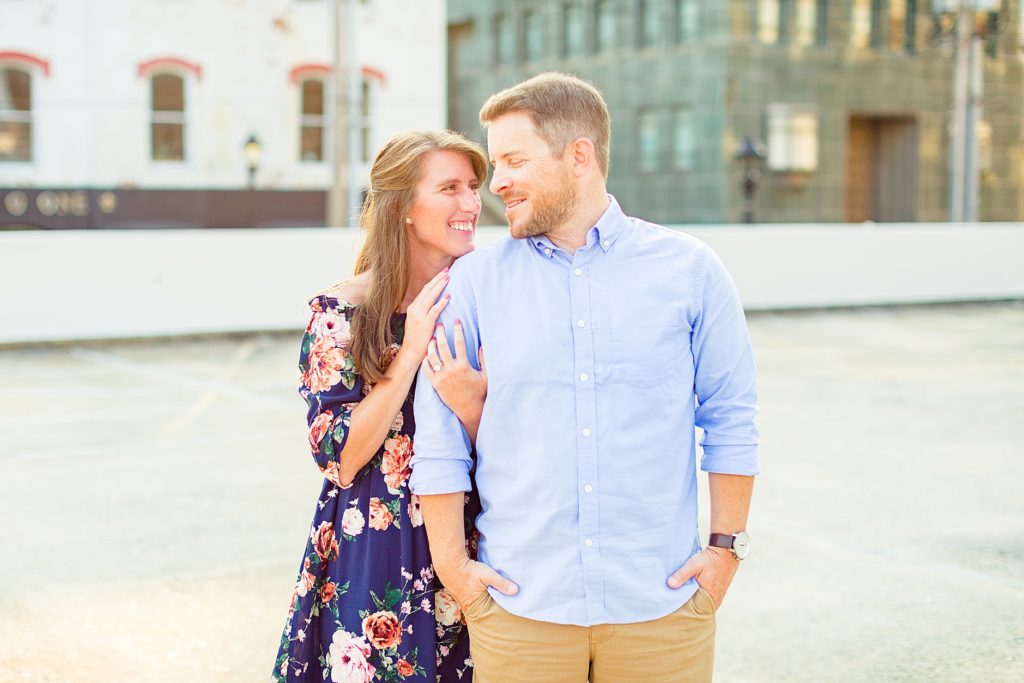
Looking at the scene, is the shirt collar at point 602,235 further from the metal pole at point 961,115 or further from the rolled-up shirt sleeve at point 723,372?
the metal pole at point 961,115

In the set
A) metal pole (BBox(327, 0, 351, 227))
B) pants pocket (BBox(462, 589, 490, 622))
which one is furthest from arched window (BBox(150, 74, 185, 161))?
pants pocket (BBox(462, 589, 490, 622))

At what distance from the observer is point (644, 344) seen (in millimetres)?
2537

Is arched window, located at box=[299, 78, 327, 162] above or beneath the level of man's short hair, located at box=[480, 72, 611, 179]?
above

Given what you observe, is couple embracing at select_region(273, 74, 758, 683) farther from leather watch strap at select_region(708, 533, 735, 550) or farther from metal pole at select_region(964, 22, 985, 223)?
metal pole at select_region(964, 22, 985, 223)

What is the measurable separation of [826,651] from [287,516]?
2.98 m

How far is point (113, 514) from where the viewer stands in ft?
21.7

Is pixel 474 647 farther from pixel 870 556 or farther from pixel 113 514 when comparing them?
pixel 113 514

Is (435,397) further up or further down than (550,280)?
further down

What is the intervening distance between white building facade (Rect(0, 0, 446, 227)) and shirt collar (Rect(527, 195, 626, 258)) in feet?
76.2

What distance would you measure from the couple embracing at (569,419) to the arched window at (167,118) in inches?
964

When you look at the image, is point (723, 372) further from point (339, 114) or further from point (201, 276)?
point (339, 114)

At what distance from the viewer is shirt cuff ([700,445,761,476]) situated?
264 centimetres

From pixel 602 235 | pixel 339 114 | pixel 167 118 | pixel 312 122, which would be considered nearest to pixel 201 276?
pixel 339 114

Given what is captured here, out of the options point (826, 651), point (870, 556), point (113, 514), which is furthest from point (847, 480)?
point (113, 514)
